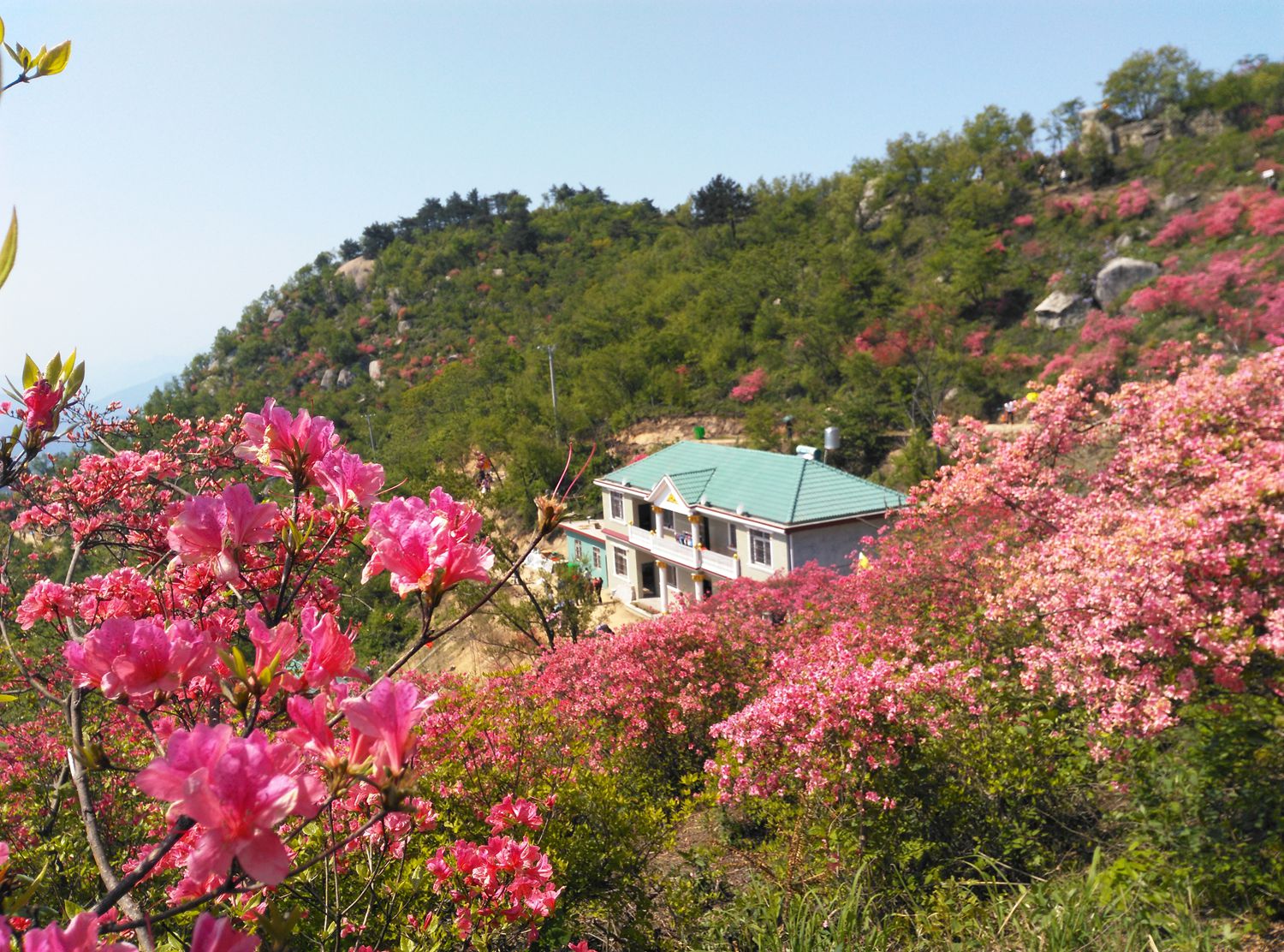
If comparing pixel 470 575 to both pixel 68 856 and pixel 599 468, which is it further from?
pixel 599 468

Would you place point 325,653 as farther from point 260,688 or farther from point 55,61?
point 55,61

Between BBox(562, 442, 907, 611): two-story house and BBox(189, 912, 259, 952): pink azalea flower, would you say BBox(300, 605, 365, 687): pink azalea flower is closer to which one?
BBox(189, 912, 259, 952): pink azalea flower

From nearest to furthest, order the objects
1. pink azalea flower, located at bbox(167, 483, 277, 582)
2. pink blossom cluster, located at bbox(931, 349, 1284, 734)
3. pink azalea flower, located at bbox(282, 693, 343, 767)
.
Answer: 1. pink azalea flower, located at bbox(282, 693, 343, 767)
2. pink azalea flower, located at bbox(167, 483, 277, 582)
3. pink blossom cluster, located at bbox(931, 349, 1284, 734)

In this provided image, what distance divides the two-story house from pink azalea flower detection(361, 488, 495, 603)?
1365 centimetres

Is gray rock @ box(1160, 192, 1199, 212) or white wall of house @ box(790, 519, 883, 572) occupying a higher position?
gray rock @ box(1160, 192, 1199, 212)

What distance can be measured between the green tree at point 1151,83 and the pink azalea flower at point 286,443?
148ft

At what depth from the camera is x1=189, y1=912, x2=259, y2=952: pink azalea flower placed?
1002mm

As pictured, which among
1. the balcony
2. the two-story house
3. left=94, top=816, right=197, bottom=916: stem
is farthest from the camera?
the balcony

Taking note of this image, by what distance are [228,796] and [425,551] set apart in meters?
0.51

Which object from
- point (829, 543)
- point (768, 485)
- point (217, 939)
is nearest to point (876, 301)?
point (768, 485)

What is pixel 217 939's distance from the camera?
3.33 ft

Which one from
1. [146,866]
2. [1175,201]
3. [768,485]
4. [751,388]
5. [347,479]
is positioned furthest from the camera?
[751,388]

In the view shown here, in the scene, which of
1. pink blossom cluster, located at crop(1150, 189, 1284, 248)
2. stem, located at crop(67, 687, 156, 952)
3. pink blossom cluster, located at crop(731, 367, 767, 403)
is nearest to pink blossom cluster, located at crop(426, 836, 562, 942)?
stem, located at crop(67, 687, 156, 952)

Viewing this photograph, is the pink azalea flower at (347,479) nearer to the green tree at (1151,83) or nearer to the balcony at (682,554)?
the balcony at (682,554)
